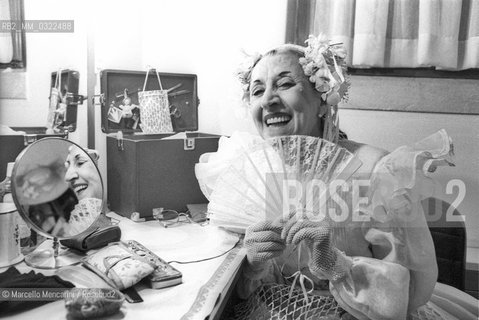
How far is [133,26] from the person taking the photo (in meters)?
1.80

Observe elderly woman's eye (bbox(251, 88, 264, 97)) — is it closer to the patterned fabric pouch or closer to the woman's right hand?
the woman's right hand

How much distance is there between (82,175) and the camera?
110 centimetres

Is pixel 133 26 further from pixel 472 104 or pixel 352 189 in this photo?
pixel 472 104

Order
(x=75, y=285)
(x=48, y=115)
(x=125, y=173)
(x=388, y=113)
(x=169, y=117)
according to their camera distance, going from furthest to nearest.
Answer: (x=169, y=117) < (x=388, y=113) < (x=125, y=173) < (x=48, y=115) < (x=75, y=285)

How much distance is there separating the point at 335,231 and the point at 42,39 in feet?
3.35

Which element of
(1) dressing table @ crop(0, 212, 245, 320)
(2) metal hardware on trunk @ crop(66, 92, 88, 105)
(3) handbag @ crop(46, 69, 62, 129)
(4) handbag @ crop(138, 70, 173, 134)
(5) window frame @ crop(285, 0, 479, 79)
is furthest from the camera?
(4) handbag @ crop(138, 70, 173, 134)

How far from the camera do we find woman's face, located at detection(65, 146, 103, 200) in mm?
1061

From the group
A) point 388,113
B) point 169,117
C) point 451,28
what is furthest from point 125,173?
point 451,28

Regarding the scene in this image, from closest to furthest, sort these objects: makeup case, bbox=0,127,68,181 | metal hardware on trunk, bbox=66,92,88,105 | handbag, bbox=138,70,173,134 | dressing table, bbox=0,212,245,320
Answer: dressing table, bbox=0,212,245,320 → makeup case, bbox=0,127,68,181 → metal hardware on trunk, bbox=66,92,88,105 → handbag, bbox=138,70,173,134

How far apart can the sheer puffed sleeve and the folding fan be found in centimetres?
11

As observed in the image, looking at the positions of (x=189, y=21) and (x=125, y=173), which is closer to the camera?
(x=125, y=173)

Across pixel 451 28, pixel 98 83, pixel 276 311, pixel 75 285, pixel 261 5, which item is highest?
pixel 261 5

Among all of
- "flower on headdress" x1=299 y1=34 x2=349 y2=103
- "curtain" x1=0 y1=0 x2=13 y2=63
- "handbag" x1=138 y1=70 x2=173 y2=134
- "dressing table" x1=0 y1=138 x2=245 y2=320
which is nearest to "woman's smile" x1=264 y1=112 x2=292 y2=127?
"flower on headdress" x1=299 y1=34 x2=349 y2=103

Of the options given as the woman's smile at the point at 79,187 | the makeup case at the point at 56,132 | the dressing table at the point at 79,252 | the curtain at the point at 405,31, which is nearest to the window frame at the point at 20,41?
the makeup case at the point at 56,132
